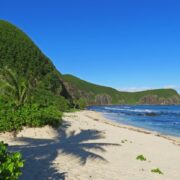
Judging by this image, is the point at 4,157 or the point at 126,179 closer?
the point at 4,157

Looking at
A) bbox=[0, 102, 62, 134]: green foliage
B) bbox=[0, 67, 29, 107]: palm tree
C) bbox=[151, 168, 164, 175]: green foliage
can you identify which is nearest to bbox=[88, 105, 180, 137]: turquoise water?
bbox=[0, 67, 29, 107]: palm tree

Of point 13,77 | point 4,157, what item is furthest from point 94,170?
point 13,77

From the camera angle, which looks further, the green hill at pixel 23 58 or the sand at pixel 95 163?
the green hill at pixel 23 58

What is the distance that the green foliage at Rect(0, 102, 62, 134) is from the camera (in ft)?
76.0

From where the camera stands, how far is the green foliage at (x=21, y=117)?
912 inches

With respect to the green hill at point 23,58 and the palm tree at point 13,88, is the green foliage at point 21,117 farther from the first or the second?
the green hill at point 23,58

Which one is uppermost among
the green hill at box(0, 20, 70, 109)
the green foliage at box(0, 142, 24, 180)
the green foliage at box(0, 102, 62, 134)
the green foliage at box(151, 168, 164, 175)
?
the green hill at box(0, 20, 70, 109)

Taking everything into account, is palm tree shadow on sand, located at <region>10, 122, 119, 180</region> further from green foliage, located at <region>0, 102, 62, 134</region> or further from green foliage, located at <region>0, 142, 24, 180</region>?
green foliage, located at <region>0, 142, 24, 180</region>

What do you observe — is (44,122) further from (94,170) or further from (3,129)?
(94,170)

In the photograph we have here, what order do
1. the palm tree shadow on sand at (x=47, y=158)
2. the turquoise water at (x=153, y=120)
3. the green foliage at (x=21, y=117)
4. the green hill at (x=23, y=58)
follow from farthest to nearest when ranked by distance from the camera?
1. the green hill at (x=23, y=58)
2. the turquoise water at (x=153, y=120)
3. the green foliage at (x=21, y=117)
4. the palm tree shadow on sand at (x=47, y=158)

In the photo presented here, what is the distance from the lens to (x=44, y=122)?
84.8 ft

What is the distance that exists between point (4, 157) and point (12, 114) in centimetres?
1659

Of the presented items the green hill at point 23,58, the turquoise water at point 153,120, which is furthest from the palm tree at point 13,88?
the green hill at point 23,58

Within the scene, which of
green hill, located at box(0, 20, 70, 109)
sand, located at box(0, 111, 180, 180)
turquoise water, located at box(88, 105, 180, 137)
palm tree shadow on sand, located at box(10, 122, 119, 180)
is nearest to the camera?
palm tree shadow on sand, located at box(10, 122, 119, 180)
